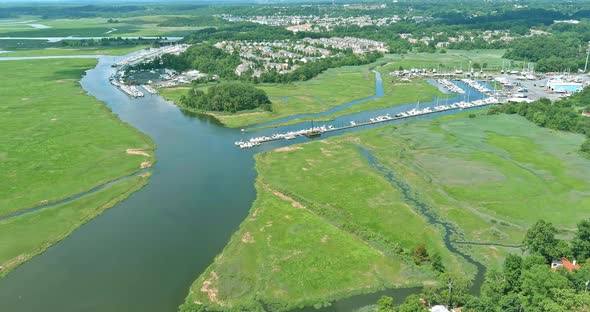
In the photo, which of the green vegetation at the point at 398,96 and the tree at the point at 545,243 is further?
the green vegetation at the point at 398,96

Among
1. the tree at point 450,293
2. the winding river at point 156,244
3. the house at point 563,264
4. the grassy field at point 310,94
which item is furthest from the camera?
the grassy field at point 310,94

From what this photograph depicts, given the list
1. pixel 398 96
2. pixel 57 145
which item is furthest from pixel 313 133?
pixel 57 145

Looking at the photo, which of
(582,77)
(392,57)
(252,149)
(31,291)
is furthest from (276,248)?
(392,57)

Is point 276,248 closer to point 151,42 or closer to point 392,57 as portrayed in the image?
point 392,57

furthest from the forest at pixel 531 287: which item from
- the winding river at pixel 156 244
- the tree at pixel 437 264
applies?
the winding river at pixel 156 244

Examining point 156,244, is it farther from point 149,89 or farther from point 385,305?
point 149,89

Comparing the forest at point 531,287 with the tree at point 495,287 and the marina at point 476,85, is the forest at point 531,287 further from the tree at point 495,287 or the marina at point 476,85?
the marina at point 476,85
